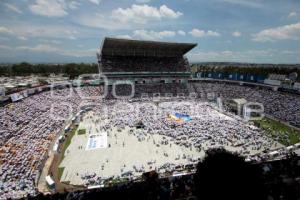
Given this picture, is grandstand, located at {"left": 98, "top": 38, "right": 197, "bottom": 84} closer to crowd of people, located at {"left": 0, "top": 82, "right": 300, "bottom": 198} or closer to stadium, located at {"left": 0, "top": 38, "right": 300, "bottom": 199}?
stadium, located at {"left": 0, "top": 38, "right": 300, "bottom": 199}

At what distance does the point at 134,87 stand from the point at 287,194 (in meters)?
57.0

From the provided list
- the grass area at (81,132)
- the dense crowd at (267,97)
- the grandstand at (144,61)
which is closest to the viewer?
the grass area at (81,132)

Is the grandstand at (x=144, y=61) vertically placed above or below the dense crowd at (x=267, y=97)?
above

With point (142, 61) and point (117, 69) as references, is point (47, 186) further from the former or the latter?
point (142, 61)

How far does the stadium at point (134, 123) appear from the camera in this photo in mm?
25688

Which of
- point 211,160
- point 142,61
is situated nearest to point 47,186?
A: point 211,160

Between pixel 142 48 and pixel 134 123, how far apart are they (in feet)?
114

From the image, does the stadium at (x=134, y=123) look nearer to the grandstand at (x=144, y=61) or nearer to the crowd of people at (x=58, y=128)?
the crowd of people at (x=58, y=128)

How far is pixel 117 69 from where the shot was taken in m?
69.2

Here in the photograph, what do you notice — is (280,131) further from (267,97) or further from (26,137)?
(26,137)

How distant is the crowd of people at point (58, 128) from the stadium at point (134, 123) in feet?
0.42

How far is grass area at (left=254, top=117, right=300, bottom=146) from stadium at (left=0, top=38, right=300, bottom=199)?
0.16 m

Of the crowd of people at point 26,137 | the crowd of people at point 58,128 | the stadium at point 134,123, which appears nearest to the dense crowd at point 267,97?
the crowd of people at point 58,128

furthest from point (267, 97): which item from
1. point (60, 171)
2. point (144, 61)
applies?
point (60, 171)
